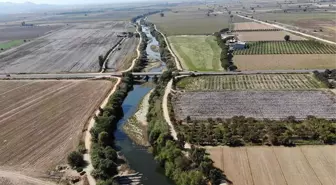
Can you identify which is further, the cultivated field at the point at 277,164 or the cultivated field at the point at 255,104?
the cultivated field at the point at 255,104

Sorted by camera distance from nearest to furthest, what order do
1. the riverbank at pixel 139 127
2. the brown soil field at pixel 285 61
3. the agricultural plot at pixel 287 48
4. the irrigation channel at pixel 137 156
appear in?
the irrigation channel at pixel 137 156 < the riverbank at pixel 139 127 < the brown soil field at pixel 285 61 < the agricultural plot at pixel 287 48

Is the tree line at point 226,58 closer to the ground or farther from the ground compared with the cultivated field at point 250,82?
farther from the ground

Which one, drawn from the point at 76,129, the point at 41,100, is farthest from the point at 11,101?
the point at 76,129

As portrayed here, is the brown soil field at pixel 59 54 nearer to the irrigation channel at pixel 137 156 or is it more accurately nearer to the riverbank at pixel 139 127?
the irrigation channel at pixel 137 156

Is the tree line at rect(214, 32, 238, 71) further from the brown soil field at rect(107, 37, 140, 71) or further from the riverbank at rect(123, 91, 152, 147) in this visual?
the riverbank at rect(123, 91, 152, 147)

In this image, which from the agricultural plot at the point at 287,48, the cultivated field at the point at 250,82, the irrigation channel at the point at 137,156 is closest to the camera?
the irrigation channel at the point at 137,156

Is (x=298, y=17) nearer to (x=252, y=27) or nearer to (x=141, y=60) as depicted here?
(x=252, y=27)

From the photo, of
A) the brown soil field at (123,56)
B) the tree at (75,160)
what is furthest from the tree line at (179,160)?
the brown soil field at (123,56)

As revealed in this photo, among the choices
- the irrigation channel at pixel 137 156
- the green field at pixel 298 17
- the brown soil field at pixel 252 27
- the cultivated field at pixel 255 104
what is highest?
the green field at pixel 298 17

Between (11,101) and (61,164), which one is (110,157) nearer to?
(61,164)
